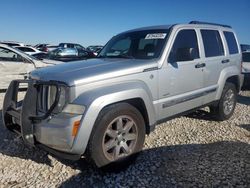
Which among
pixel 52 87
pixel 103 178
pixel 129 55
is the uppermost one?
pixel 129 55

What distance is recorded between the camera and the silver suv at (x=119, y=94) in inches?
120

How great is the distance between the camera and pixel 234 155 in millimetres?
4012

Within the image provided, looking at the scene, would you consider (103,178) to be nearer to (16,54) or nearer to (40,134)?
(40,134)

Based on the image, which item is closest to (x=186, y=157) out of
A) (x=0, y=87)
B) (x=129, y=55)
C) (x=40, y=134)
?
(x=129, y=55)

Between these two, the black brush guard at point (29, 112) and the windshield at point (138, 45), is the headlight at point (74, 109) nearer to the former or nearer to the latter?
the black brush guard at point (29, 112)

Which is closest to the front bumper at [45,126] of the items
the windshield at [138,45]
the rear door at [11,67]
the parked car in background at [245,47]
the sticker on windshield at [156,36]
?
the windshield at [138,45]

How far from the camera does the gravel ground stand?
3285 mm

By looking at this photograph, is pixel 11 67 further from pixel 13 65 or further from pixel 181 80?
pixel 181 80

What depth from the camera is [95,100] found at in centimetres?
304

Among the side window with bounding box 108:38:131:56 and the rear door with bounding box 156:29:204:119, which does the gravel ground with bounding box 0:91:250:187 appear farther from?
the side window with bounding box 108:38:131:56

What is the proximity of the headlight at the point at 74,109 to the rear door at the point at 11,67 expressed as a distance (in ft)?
20.6

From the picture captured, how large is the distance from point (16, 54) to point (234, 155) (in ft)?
24.6

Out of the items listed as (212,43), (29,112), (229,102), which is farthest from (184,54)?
(29,112)

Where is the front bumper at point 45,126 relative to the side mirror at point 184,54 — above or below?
below
